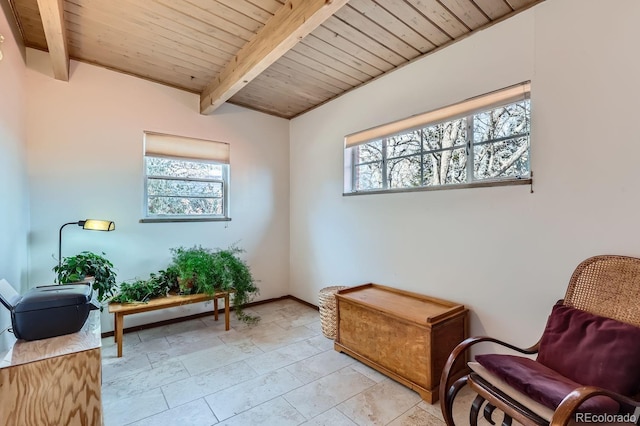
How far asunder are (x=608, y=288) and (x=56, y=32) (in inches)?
154

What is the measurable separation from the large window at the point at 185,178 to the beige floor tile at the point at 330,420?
8.64ft

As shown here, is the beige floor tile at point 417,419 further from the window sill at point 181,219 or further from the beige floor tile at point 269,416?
the window sill at point 181,219

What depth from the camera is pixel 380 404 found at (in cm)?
203

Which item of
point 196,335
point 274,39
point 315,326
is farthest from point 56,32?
point 315,326

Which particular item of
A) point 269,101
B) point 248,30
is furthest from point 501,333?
point 269,101

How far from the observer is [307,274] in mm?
4176

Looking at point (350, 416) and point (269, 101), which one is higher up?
point (269, 101)

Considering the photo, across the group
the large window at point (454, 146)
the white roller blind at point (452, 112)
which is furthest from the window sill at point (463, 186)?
the white roller blind at point (452, 112)

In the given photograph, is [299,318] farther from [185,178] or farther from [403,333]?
[185,178]

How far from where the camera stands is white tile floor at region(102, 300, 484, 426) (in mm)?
1893

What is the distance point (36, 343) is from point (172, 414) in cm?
91

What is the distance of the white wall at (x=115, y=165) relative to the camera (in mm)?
2740

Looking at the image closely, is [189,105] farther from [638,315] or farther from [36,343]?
[638,315]

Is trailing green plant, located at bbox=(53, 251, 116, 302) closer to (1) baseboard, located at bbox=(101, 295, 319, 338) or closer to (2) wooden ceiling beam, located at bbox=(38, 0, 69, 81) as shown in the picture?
(1) baseboard, located at bbox=(101, 295, 319, 338)
